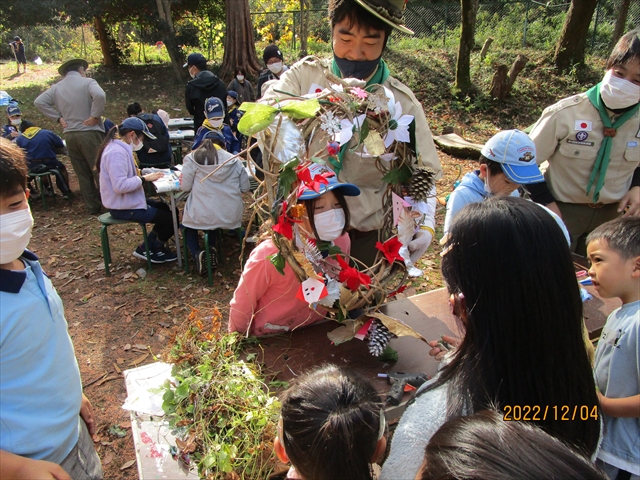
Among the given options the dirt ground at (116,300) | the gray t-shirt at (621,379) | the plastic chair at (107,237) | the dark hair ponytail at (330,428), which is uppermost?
the dark hair ponytail at (330,428)

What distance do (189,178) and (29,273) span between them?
3355 millimetres

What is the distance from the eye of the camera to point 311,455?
1174mm

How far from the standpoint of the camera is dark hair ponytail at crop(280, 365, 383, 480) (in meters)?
1.15

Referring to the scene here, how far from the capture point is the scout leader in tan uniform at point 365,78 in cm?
216

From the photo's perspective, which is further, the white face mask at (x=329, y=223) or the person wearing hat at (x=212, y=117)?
Answer: the person wearing hat at (x=212, y=117)

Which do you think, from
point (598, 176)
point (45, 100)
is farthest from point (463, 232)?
point (45, 100)

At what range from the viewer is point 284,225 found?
→ 179 centimetres

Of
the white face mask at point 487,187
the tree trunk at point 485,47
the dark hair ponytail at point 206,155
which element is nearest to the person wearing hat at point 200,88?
the dark hair ponytail at point 206,155

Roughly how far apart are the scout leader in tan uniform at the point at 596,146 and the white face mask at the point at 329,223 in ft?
5.68

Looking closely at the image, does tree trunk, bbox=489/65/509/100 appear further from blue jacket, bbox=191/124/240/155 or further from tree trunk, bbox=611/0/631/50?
blue jacket, bbox=191/124/240/155

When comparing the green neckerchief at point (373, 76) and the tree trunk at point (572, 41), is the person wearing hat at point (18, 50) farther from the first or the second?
the green neckerchief at point (373, 76)

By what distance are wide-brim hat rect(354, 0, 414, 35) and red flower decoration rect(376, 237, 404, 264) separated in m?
1.01

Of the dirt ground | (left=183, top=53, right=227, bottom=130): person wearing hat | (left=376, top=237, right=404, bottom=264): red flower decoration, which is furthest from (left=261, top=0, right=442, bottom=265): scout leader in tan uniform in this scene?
(left=183, top=53, right=227, bottom=130): person wearing hat

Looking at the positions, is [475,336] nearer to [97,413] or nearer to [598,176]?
[598,176]
